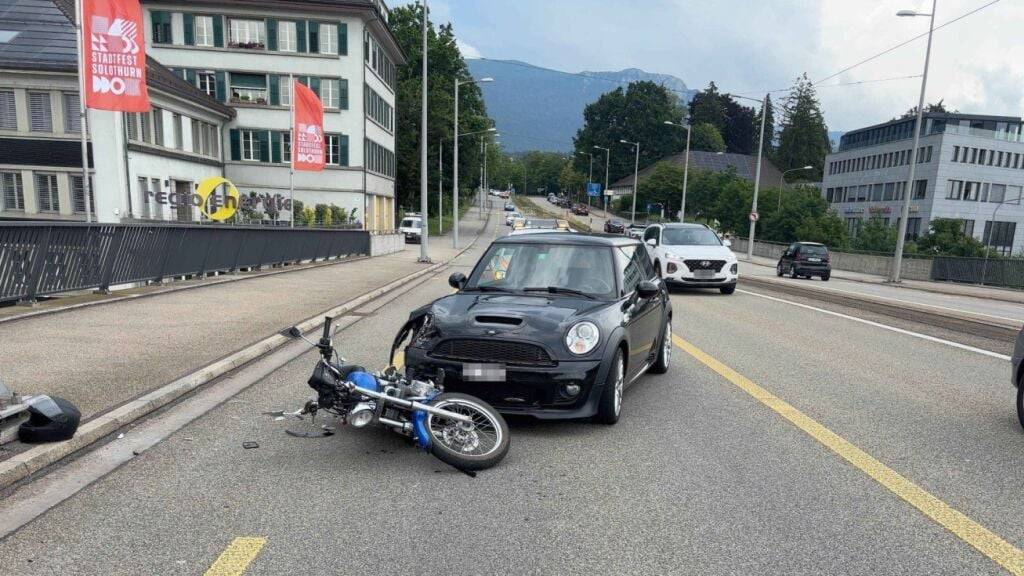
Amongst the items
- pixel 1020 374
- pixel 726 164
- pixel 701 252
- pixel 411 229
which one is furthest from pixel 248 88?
pixel 726 164

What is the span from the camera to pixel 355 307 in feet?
42.5

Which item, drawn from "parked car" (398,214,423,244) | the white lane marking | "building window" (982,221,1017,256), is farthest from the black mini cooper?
"building window" (982,221,1017,256)

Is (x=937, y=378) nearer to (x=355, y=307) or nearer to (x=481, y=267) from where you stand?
(x=481, y=267)

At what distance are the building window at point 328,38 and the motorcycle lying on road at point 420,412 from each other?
40259 millimetres

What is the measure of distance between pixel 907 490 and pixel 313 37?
Result: 4278 cm

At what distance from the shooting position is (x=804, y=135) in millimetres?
113875

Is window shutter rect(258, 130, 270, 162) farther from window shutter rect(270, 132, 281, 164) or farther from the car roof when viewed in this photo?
the car roof

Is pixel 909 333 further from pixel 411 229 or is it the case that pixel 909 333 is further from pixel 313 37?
pixel 411 229

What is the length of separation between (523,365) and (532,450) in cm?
61

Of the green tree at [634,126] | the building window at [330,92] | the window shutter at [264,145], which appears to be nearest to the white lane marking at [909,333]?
the building window at [330,92]

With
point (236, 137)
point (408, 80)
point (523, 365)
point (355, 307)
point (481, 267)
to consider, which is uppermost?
point (408, 80)

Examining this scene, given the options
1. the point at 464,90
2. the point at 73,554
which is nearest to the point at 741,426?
the point at 73,554

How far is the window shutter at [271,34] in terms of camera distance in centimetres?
4062

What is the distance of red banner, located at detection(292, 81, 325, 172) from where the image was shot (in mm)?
23141
